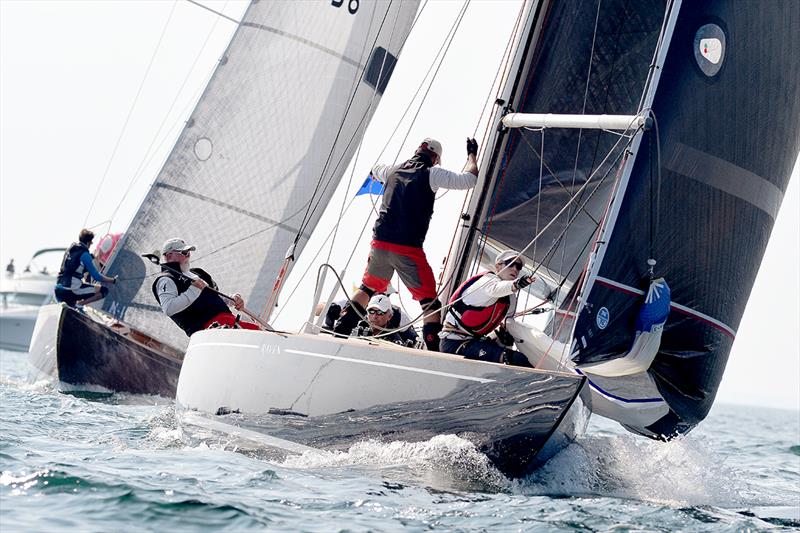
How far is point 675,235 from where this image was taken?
655cm

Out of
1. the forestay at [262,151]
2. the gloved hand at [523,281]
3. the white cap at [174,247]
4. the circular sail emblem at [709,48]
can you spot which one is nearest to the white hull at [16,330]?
the forestay at [262,151]

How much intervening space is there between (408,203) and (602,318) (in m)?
1.50

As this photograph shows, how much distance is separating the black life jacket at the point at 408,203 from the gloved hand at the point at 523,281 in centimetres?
139

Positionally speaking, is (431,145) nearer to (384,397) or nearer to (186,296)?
(384,397)

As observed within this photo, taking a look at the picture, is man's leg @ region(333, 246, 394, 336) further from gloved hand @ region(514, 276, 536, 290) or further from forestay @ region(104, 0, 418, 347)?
forestay @ region(104, 0, 418, 347)

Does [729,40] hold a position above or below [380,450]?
above

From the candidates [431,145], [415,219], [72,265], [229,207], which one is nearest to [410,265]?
[415,219]

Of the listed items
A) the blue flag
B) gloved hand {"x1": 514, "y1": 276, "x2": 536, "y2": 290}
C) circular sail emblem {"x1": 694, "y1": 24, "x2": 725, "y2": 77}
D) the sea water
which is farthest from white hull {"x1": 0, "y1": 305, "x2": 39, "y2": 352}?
gloved hand {"x1": 514, "y1": 276, "x2": 536, "y2": 290}

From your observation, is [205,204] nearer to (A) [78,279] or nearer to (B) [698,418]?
(A) [78,279]

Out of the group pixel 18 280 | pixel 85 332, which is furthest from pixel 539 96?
pixel 18 280

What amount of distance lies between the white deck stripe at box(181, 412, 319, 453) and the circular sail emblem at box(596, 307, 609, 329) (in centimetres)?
170

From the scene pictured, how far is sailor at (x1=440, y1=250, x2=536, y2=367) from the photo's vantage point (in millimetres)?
6203

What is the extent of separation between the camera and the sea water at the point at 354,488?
4.39 meters

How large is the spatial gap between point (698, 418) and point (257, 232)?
5.56 meters
